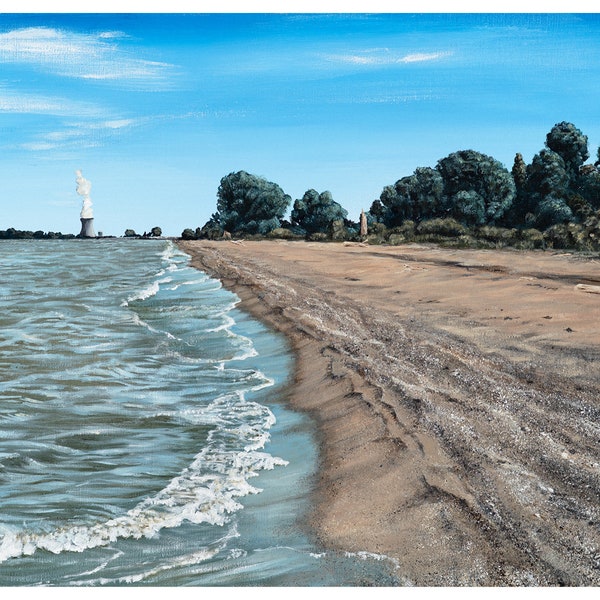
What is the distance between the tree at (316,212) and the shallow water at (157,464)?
2750 inches

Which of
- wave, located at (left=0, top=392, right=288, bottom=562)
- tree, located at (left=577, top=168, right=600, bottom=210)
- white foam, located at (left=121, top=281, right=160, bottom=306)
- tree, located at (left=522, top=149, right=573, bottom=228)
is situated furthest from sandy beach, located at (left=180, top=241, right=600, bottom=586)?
tree, located at (left=577, top=168, right=600, bottom=210)

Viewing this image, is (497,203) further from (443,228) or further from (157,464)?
(157,464)

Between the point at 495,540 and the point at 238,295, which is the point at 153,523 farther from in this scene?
the point at 238,295

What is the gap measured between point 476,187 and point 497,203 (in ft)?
9.49

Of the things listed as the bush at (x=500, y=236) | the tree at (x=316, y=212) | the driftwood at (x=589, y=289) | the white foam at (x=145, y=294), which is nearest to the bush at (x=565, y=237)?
the bush at (x=500, y=236)

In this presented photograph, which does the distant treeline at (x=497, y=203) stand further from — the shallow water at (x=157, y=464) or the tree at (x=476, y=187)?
the shallow water at (x=157, y=464)

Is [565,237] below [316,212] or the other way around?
below

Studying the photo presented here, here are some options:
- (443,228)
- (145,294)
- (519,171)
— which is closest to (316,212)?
(519,171)

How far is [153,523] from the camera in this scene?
602 centimetres

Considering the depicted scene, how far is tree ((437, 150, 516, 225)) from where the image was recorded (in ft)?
181

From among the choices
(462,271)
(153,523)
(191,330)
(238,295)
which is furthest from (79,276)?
(153,523)

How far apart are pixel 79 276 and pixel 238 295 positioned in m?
14.5

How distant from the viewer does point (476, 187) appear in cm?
5772

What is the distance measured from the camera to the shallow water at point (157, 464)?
515cm
